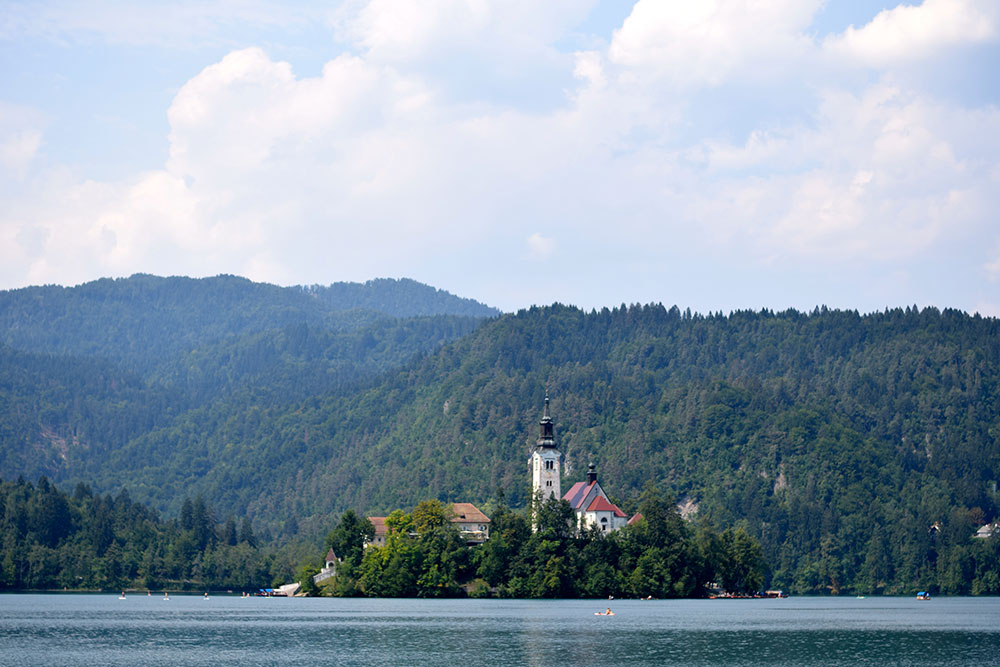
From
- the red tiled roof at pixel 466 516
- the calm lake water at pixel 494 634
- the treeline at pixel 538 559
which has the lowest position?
the calm lake water at pixel 494 634

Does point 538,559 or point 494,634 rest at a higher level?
point 538,559

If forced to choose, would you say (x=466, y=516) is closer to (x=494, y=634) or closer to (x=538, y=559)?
(x=538, y=559)

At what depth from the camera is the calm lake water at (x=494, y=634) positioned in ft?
311

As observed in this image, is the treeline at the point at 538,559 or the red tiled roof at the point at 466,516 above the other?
the red tiled roof at the point at 466,516

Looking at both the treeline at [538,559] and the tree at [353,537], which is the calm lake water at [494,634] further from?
the tree at [353,537]

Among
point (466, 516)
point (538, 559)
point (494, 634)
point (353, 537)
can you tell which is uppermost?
point (466, 516)

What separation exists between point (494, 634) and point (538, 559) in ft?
215

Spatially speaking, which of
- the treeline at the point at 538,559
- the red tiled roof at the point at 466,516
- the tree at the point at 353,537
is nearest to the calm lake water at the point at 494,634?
the treeline at the point at 538,559

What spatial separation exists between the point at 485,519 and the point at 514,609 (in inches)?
1760

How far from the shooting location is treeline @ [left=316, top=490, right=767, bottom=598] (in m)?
180

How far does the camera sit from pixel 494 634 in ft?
374

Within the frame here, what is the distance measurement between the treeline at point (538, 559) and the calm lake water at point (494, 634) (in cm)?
846

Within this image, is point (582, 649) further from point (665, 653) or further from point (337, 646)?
point (337, 646)

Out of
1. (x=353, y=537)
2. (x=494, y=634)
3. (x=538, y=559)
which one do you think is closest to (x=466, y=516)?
(x=353, y=537)
